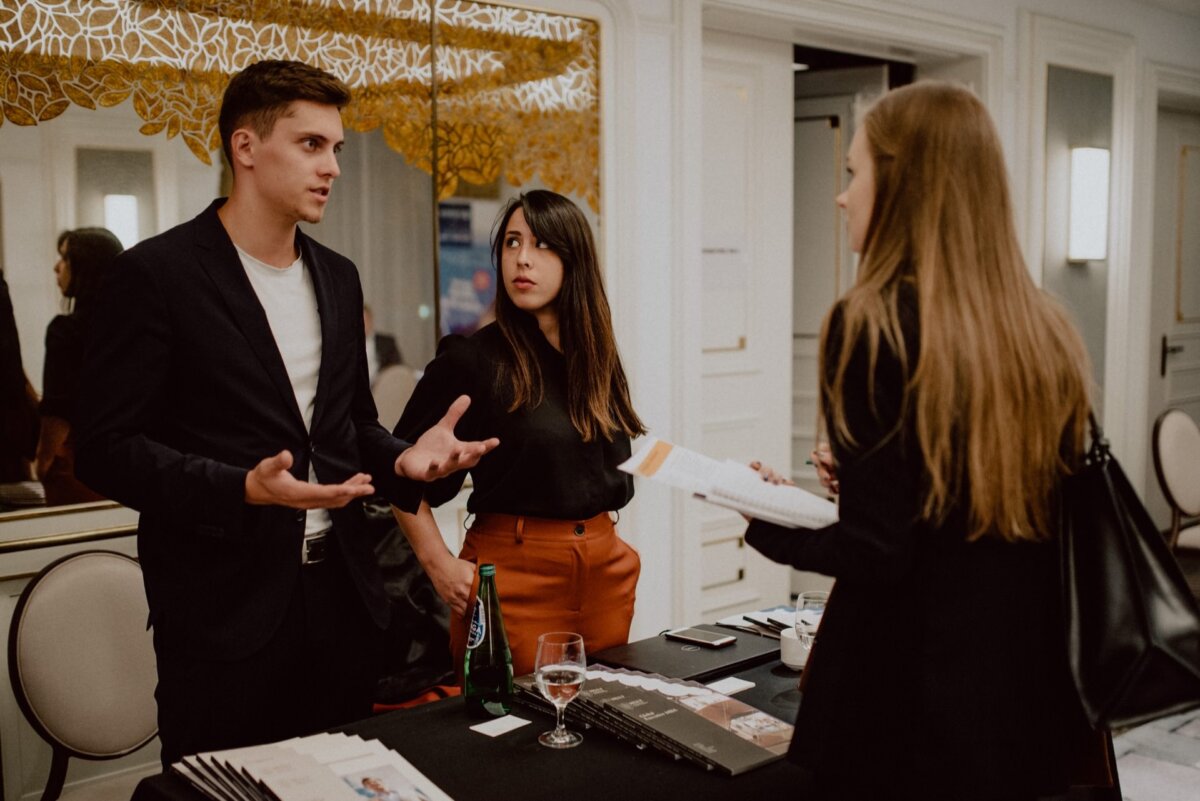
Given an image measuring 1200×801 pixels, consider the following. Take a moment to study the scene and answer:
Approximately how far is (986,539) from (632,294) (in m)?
2.45

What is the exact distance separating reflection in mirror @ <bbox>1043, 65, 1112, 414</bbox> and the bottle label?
13.5ft

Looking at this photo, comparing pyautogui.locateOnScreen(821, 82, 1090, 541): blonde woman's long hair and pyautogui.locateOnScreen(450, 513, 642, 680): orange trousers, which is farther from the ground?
pyautogui.locateOnScreen(821, 82, 1090, 541): blonde woman's long hair

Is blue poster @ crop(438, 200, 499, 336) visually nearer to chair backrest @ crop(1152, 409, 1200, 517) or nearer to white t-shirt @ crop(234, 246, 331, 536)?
white t-shirt @ crop(234, 246, 331, 536)

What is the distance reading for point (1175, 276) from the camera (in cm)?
616

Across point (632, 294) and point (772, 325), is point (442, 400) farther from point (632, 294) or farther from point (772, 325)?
point (772, 325)

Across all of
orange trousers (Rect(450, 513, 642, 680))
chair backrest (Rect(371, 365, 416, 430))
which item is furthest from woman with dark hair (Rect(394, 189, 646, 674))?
chair backrest (Rect(371, 365, 416, 430))

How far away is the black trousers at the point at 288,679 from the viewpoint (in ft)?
5.58

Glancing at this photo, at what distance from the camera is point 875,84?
15.0 feet

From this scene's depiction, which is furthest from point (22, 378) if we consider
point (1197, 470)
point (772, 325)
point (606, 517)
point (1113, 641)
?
point (1197, 470)

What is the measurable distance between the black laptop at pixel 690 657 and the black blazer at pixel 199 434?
1.56ft

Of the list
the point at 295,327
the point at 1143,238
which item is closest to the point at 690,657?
the point at 295,327

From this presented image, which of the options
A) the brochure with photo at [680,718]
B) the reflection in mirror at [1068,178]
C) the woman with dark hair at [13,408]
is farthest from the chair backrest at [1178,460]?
the woman with dark hair at [13,408]

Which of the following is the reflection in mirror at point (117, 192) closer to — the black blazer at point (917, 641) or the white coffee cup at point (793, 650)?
the white coffee cup at point (793, 650)

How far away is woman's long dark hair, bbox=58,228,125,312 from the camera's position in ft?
8.48
